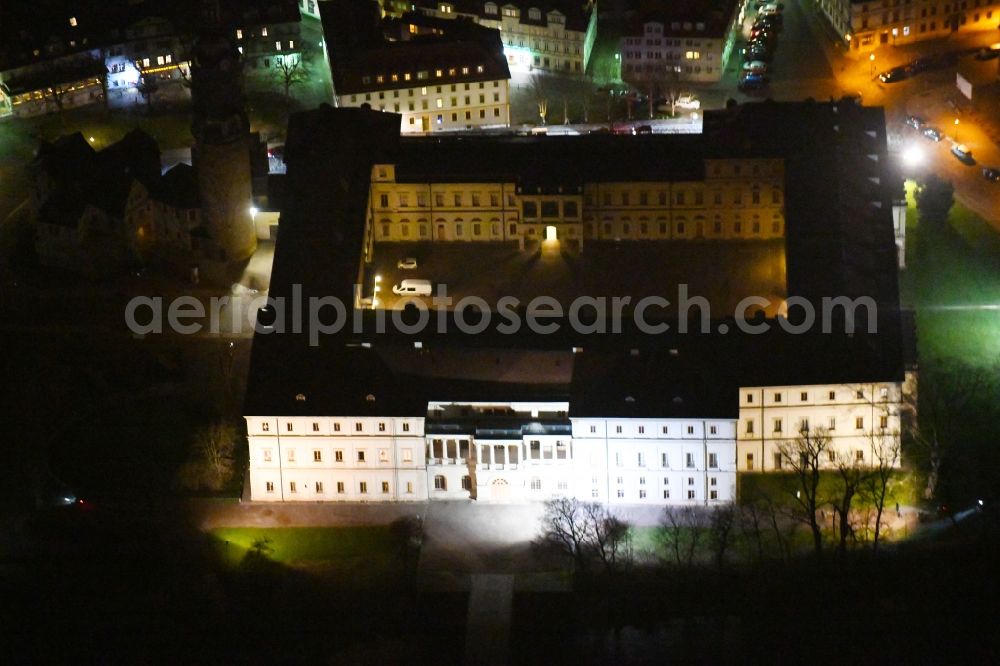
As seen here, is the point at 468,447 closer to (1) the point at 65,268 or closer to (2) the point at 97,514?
(2) the point at 97,514

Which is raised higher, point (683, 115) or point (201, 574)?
point (683, 115)

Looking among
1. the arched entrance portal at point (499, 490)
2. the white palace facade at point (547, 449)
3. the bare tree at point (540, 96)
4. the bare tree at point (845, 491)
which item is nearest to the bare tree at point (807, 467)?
the white palace facade at point (547, 449)

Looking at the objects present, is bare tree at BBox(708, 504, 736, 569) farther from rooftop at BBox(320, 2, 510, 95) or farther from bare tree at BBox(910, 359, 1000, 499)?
rooftop at BBox(320, 2, 510, 95)

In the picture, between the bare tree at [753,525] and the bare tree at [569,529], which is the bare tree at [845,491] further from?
the bare tree at [569,529]

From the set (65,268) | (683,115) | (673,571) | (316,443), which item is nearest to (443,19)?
(683,115)

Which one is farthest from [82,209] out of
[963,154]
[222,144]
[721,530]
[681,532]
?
[963,154]

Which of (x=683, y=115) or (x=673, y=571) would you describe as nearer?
(x=673, y=571)

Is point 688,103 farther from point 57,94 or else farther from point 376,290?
point 57,94
